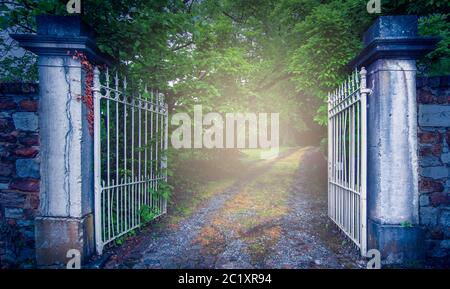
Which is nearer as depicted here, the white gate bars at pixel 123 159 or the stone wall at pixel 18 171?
the stone wall at pixel 18 171

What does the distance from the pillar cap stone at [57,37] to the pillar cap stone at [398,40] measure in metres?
3.94

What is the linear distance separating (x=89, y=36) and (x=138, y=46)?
0.72 metres

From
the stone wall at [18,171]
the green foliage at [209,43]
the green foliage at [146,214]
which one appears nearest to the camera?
the stone wall at [18,171]

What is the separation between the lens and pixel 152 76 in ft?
16.6

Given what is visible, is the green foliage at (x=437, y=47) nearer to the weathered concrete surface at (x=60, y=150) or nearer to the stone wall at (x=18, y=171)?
the weathered concrete surface at (x=60, y=150)

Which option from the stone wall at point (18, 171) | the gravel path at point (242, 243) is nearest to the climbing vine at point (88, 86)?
the stone wall at point (18, 171)

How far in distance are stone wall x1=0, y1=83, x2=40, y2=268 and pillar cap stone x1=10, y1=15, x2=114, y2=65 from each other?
57 cm

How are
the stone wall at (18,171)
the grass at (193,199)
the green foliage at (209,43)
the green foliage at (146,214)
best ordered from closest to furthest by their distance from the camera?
1. the stone wall at (18,171)
2. the green foliage at (209,43)
3. the green foliage at (146,214)
4. the grass at (193,199)

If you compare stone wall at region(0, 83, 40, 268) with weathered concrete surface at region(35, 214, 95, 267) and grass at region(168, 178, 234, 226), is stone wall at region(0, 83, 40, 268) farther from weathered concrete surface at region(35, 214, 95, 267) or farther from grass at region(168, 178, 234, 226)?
grass at region(168, 178, 234, 226)

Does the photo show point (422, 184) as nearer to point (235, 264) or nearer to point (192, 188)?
point (235, 264)

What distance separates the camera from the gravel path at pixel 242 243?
3684mm

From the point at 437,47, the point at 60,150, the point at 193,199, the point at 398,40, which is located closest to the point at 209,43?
the point at 193,199

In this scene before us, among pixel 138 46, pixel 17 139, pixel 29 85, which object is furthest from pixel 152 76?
pixel 17 139

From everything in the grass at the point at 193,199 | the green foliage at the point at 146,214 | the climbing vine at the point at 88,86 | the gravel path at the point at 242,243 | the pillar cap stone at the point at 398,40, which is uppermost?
the pillar cap stone at the point at 398,40
